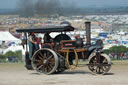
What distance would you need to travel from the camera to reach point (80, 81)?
12.3m

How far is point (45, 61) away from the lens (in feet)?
48.2

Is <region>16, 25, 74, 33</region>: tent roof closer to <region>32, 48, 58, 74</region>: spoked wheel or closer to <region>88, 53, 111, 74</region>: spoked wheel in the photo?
<region>32, 48, 58, 74</region>: spoked wheel

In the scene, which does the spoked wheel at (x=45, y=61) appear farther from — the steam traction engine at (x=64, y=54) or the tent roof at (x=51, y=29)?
the tent roof at (x=51, y=29)

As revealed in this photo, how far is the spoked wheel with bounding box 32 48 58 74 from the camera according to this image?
1444 cm

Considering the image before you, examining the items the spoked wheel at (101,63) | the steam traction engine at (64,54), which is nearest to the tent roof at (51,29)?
the steam traction engine at (64,54)

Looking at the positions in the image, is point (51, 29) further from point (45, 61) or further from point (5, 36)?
point (5, 36)

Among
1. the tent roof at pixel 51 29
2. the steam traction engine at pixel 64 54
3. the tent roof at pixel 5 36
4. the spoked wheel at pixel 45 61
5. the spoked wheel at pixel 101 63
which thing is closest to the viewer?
the spoked wheel at pixel 101 63

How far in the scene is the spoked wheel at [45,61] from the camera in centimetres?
1444

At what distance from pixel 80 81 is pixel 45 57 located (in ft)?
9.07

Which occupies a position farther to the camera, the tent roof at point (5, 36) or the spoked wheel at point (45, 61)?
the tent roof at point (5, 36)

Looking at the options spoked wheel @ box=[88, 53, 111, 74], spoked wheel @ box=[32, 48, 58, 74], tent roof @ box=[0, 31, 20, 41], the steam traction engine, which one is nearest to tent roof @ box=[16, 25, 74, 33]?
the steam traction engine

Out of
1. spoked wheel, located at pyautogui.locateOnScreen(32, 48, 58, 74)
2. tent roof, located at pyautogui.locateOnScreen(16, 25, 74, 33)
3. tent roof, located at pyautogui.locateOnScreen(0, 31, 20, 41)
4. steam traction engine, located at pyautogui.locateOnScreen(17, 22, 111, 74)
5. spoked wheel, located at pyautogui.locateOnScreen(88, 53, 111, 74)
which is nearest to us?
spoked wheel, located at pyautogui.locateOnScreen(88, 53, 111, 74)

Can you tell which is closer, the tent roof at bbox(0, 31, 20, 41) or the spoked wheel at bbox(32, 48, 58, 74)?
the spoked wheel at bbox(32, 48, 58, 74)

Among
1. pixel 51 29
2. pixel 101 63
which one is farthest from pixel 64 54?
pixel 101 63
